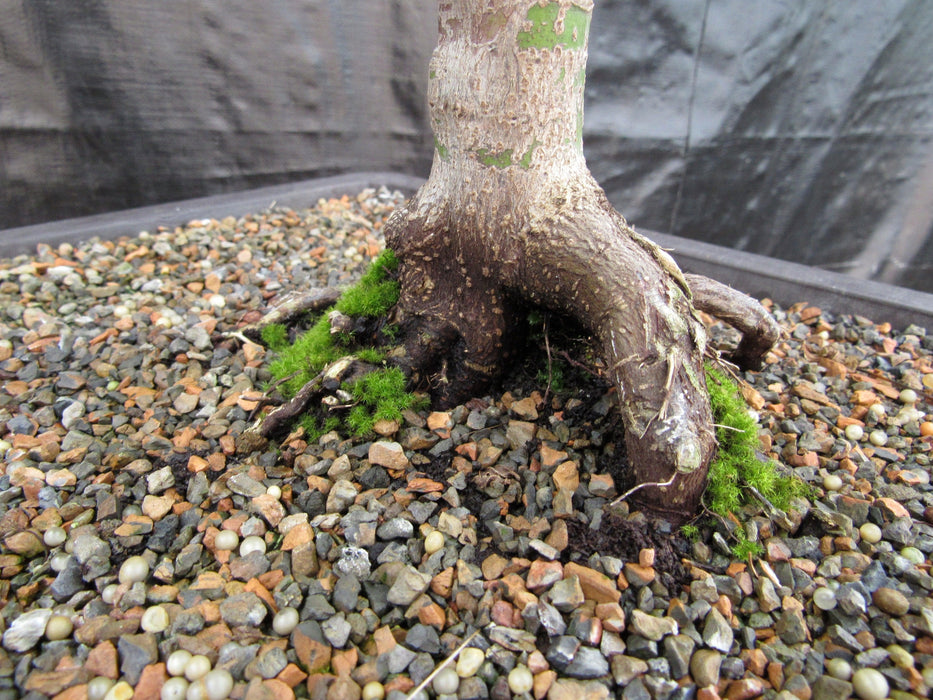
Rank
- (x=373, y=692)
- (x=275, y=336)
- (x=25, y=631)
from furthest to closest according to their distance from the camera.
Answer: (x=275, y=336) < (x=25, y=631) < (x=373, y=692)

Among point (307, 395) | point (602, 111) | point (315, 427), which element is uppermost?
point (602, 111)

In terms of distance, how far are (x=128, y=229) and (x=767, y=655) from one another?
10.9 ft

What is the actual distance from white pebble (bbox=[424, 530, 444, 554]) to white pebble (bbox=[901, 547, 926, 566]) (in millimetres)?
1167

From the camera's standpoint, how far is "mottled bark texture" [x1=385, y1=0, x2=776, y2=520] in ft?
4.67

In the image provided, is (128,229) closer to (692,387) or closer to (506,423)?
(506,423)

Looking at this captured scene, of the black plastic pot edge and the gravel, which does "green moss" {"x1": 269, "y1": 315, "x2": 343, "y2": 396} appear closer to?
the gravel

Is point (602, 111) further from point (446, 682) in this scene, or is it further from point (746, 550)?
point (446, 682)

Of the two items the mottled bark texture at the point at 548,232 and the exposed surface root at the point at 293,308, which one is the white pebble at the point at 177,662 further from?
the exposed surface root at the point at 293,308

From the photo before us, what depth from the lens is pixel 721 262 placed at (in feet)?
9.09

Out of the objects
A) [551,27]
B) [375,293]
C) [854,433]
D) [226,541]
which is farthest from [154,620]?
[854,433]

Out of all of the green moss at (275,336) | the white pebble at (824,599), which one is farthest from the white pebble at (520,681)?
the green moss at (275,336)

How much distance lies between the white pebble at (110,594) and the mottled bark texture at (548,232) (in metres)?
1.14

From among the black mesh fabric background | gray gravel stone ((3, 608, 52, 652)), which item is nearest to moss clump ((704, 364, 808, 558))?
gray gravel stone ((3, 608, 52, 652))

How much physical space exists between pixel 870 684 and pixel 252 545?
1.38 meters
